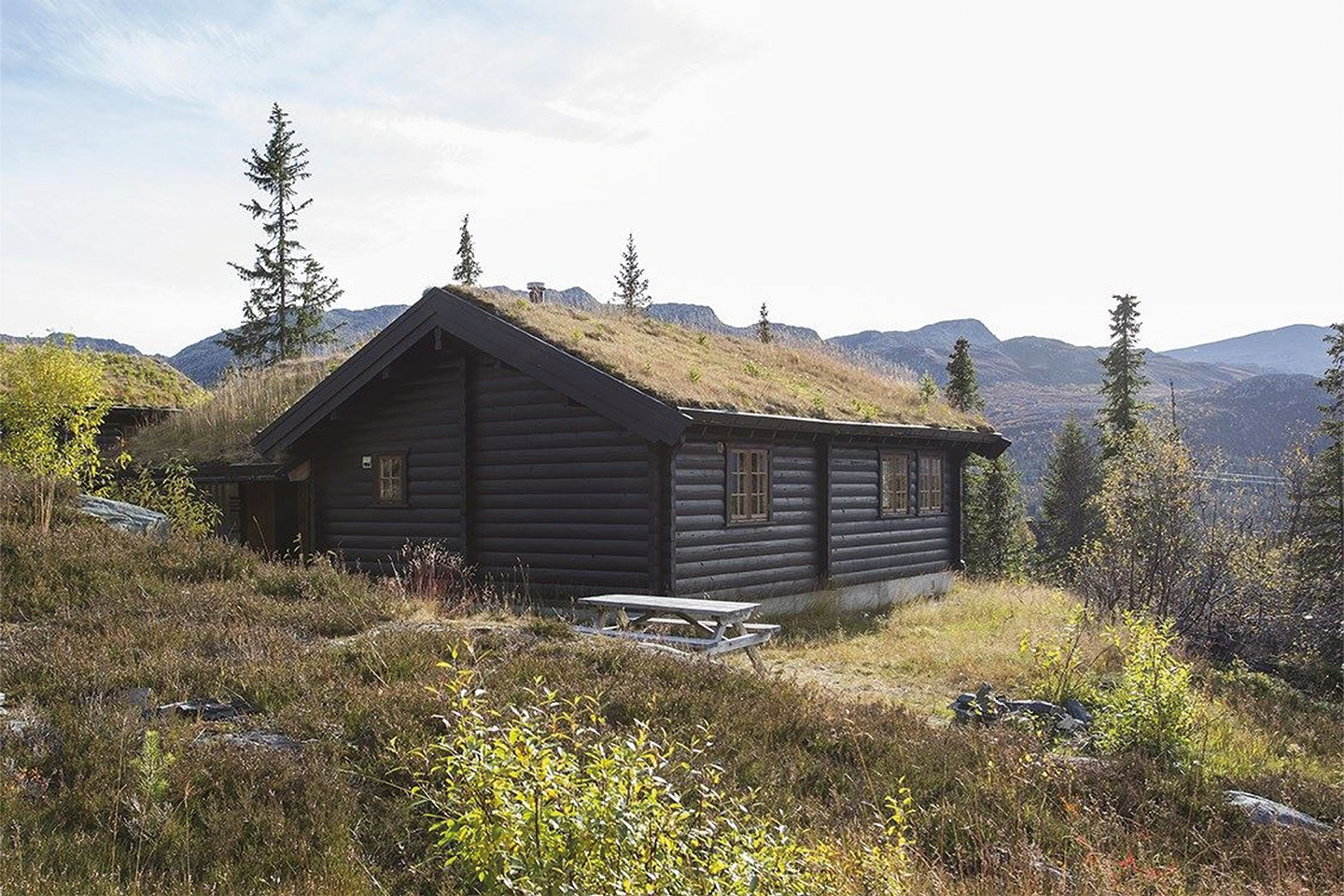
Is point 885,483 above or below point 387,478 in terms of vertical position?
below

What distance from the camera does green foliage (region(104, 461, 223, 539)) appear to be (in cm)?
1827

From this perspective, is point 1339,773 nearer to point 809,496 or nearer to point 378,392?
point 809,496

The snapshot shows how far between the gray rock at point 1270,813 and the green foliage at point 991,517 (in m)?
33.9

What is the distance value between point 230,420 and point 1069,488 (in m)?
32.7

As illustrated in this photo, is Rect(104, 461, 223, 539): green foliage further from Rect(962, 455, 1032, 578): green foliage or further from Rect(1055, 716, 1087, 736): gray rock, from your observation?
Rect(962, 455, 1032, 578): green foliage

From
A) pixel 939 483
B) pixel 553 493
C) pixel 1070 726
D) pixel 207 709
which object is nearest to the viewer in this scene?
pixel 207 709

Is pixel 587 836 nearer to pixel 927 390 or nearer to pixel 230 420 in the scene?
pixel 927 390

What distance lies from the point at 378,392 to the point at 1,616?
8679 mm

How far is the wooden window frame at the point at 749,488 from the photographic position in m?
14.9

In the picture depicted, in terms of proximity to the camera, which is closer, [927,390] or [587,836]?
[587,836]

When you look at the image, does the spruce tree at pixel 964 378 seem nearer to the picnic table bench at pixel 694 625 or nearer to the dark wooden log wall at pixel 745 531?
the dark wooden log wall at pixel 745 531

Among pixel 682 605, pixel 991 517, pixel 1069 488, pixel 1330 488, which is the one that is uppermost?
pixel 1330 488

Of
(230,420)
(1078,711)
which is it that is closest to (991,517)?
(230,420)

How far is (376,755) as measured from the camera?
5785mm
